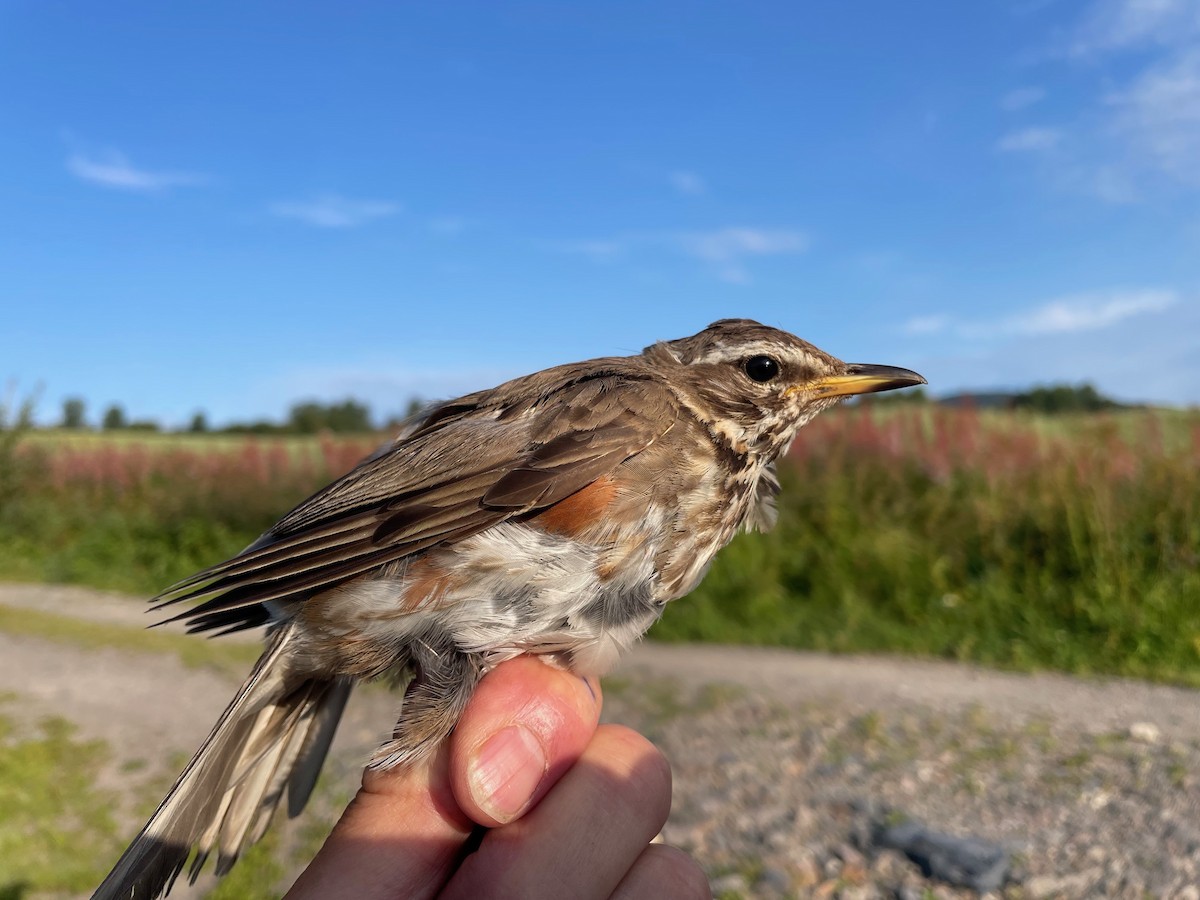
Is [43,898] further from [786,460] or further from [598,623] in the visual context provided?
[786,460]

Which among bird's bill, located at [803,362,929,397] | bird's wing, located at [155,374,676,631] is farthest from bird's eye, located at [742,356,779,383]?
bird's wing, located at [155,374,676,631]

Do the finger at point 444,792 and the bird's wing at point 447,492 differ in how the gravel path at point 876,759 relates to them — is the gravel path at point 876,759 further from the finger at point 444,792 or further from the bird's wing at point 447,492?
the bird's wing at point 447,492

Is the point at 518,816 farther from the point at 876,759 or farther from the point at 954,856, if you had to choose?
the point at 876,759

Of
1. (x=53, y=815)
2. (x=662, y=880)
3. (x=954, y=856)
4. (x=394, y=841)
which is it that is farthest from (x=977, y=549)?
(x=53, y=815)

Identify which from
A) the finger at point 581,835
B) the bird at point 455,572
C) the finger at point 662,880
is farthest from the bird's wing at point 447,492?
the finger at point 662,880

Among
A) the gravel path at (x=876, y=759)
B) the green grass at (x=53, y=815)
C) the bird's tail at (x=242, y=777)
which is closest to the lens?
the bird's tail at (x=242, y=777)

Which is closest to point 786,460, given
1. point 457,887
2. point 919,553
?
point 919,553

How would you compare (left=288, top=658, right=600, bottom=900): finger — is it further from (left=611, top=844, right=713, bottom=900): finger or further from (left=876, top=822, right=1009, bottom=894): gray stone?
(left=876, top=822, right=1009, bottom=894): gray stone
